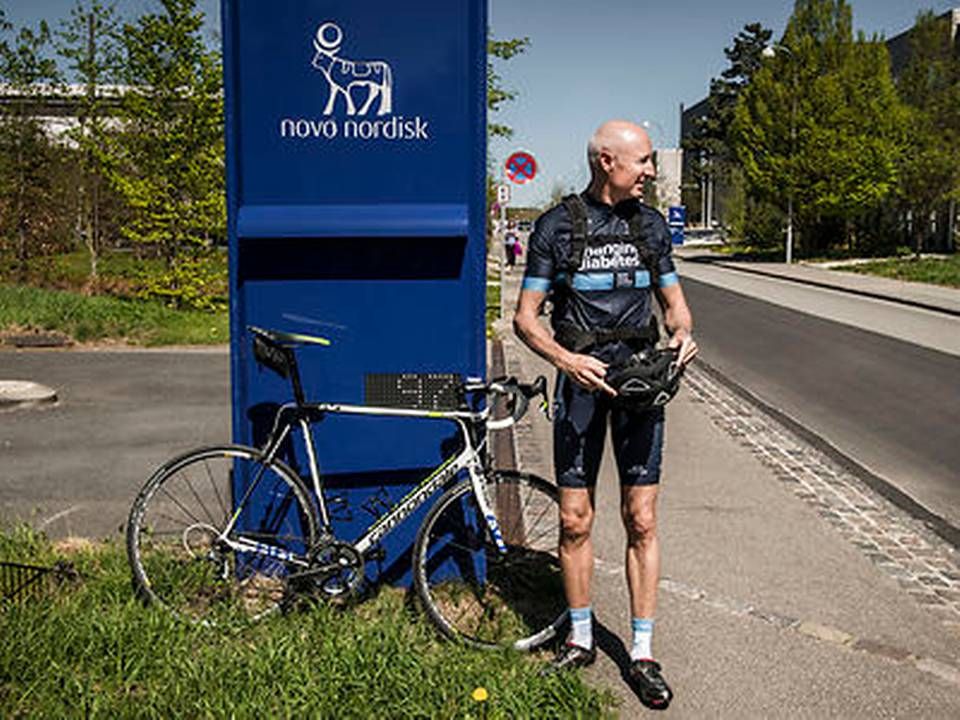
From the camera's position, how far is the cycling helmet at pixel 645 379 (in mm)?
3250

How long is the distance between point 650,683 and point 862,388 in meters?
8.27

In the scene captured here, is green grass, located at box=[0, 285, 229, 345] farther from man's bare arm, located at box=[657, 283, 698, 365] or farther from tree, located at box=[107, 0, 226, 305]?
man's bare arm, located at box=[657, 283, 698, 365]

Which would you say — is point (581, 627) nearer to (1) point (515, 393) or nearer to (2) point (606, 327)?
(1) point (515, 393)

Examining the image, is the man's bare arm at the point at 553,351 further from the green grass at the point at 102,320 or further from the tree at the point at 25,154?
the tree at the point at 25,154

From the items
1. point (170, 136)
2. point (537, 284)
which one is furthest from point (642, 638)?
point (170, 136)

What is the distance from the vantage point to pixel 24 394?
353 inches

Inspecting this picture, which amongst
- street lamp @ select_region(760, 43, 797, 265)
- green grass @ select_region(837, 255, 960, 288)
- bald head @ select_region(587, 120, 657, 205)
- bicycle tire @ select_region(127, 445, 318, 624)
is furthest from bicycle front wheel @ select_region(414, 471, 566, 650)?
street lamp @ select_region(760, 43, 797, 265)

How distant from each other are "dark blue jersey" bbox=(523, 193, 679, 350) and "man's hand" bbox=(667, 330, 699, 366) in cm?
13

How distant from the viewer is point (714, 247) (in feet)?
201

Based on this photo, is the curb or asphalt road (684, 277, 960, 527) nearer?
asphalt road (684, 277, 960, 527)

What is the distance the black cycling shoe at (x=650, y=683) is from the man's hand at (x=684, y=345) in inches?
42.2

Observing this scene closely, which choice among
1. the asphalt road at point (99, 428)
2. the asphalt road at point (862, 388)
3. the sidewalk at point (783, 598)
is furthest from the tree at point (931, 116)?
the sidewalk at point (783, 598)

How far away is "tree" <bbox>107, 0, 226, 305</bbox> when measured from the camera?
1702 cm

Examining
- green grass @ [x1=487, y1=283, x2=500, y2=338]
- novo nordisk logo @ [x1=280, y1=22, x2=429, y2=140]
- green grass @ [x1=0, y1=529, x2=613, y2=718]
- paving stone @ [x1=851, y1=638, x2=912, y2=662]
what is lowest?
paving stone @ [x1=851, y1=638, x2=912, y2=662]
